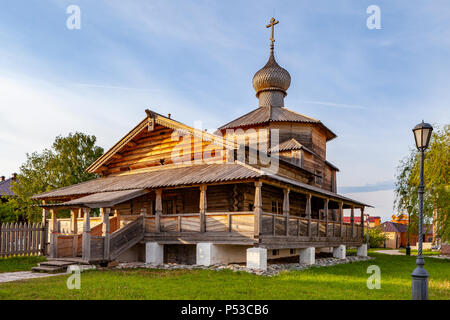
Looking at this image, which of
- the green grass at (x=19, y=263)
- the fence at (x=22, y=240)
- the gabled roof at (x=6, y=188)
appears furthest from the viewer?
the gabled roof at (x=6, y=188)

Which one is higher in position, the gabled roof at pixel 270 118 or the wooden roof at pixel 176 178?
the gabled roof at pixel 270 118

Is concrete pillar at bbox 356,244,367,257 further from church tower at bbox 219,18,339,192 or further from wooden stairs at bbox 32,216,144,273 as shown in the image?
wooden stairs at bbox 32,216,144,273

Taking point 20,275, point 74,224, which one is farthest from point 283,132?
point 20,275

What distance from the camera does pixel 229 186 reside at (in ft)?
62.4

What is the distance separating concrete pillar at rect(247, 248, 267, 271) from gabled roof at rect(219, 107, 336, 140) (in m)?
13.6

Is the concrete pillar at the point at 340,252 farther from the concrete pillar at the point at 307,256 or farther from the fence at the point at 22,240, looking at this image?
the fence at the point at 22,240

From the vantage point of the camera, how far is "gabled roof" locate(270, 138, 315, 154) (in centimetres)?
2589

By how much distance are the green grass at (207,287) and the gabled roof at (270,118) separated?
1475cm

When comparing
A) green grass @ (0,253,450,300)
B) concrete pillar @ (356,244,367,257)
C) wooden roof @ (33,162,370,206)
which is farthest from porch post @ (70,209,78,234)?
concrete pillar @ (356,244,367,257)

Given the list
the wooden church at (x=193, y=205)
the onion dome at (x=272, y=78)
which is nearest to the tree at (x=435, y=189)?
the wooden church at (x=193, y=205)

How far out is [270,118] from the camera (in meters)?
27.5

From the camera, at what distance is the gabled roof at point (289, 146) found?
1019 inches

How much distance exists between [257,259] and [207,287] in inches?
168
